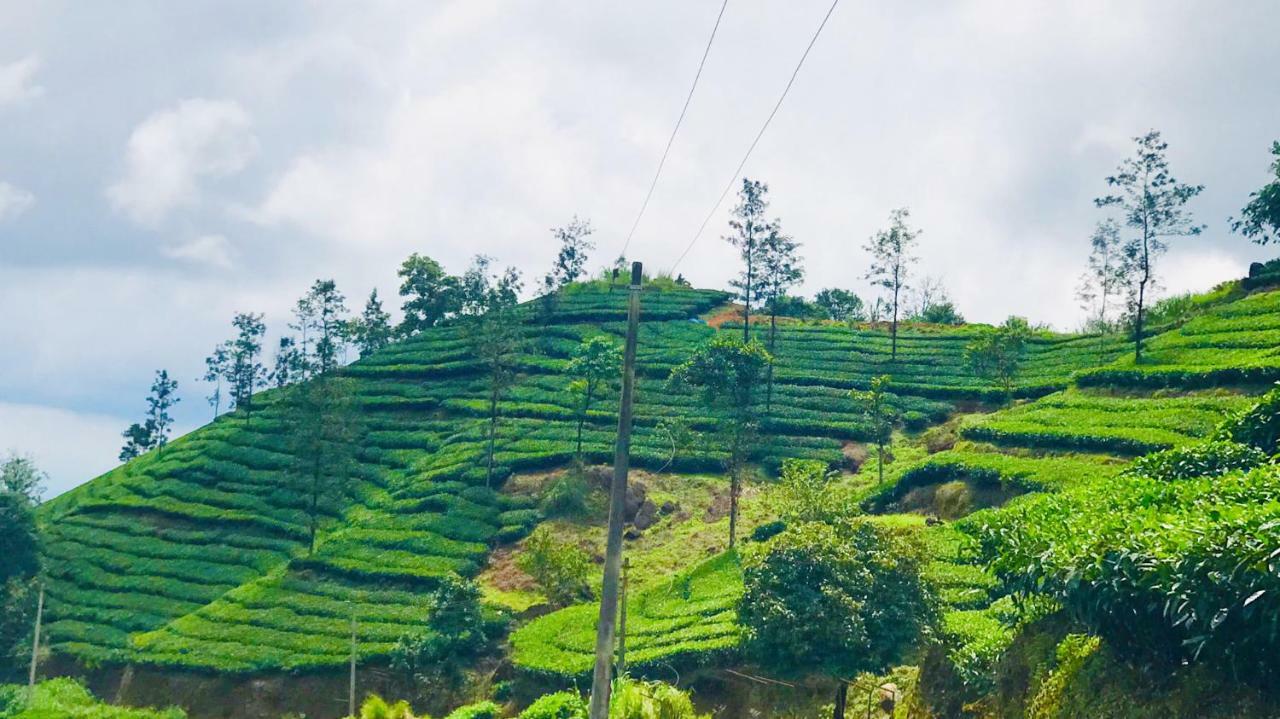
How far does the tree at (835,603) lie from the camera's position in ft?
82.7

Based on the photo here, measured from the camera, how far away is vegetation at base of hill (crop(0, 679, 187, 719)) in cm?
3659

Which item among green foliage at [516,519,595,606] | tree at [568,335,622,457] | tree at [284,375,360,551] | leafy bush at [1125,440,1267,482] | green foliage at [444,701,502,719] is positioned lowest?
green foliage at [444,701,502,719]

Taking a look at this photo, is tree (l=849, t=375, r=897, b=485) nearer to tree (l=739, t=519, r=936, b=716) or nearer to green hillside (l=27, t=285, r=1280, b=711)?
green hillside (l=27, t=285, r=1280, b=711)

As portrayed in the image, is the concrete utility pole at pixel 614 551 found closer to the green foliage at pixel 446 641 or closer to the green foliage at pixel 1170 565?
the green foliage at pixel 1170 565

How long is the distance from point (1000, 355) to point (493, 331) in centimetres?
2825

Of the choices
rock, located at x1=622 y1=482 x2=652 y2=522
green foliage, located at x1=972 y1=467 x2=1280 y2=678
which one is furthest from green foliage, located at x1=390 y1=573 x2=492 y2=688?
green foliage, located at x1=972 y1=467 x2=1280 y2=678

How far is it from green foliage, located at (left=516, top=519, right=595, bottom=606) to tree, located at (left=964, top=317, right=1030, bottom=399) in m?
27.2

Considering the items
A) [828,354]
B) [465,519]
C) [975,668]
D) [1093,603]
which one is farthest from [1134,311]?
[1093,603]

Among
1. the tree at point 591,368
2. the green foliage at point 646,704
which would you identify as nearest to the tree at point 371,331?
the tree at point 591,368

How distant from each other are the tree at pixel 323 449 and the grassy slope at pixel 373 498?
2.94ft

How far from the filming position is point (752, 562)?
2789cm

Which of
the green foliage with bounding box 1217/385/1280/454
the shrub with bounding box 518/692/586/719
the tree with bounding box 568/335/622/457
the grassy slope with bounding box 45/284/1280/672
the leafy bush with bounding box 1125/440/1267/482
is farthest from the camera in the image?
the tree with bounding box 568/335/622/457

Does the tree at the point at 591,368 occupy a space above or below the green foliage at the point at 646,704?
above

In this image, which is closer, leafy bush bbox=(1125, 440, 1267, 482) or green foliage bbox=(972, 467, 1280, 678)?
green foliage bbox=(972, 467, 1280, 678)
